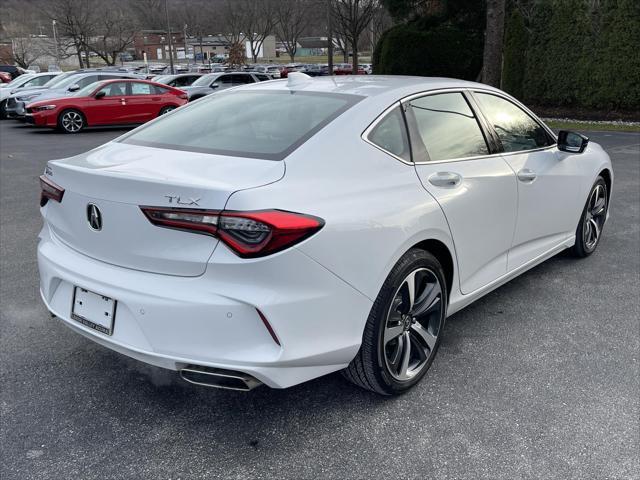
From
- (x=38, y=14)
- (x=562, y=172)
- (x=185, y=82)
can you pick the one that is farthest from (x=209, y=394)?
(x=38, y=14)

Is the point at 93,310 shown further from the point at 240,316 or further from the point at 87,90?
the point at 87,90

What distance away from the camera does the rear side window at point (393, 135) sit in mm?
2900

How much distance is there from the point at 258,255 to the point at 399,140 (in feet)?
3.73

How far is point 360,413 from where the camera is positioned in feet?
9.32

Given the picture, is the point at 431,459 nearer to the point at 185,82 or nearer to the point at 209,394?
the point at 209,394

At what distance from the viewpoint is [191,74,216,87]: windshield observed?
20.3 metres

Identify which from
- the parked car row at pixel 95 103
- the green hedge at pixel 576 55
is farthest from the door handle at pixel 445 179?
the green hedge at pixel 576 55

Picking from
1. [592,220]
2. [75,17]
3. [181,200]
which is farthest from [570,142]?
[75,17]

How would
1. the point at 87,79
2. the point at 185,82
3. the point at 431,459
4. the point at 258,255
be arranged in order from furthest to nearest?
the point at 185,82 < the point at 87,79 < the point at 431,459 < the point at 258,255

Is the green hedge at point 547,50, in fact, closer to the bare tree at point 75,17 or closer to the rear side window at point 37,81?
the rear side window at point 37,81

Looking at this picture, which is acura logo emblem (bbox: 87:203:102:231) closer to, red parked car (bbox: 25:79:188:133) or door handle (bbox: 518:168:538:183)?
door handle (bbox: 518:168:538:183)

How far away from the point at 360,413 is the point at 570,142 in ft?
8.82

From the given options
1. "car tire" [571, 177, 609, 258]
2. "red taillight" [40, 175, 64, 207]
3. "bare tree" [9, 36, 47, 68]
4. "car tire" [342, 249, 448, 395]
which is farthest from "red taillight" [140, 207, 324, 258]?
"bare tree" [9, 36, 47, 68]

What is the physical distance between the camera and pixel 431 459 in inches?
98.2
